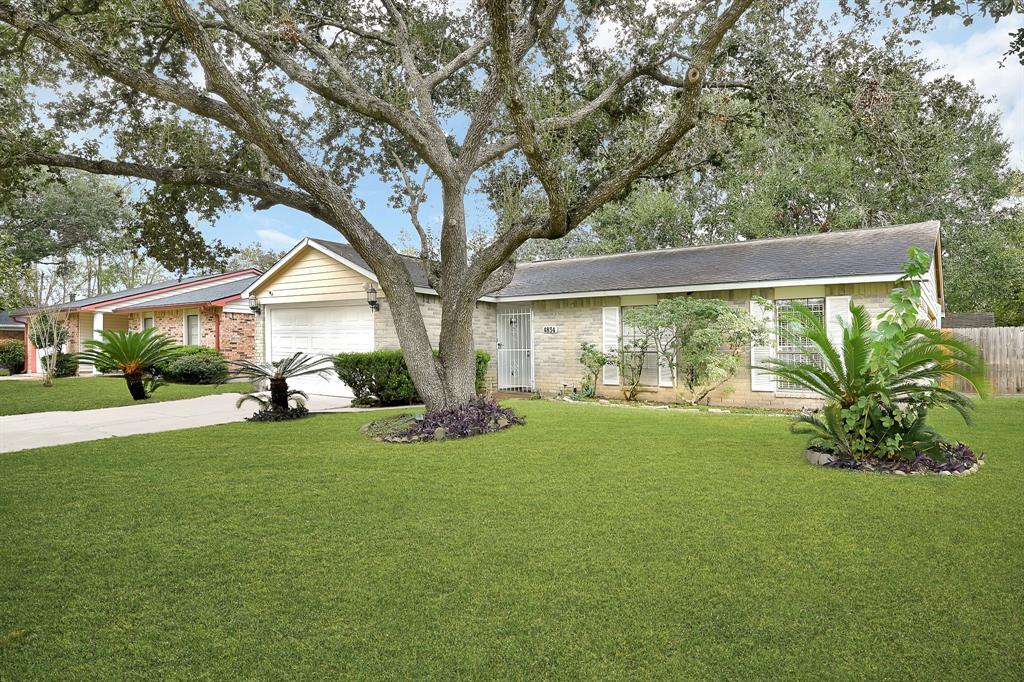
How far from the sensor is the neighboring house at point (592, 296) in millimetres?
11070

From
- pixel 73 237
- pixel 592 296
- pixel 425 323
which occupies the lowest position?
pixel 425 323

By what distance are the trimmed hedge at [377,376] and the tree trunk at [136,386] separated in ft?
15.5

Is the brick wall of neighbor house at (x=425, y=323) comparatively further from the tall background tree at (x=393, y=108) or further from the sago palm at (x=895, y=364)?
the sago palm at (x=895, y=364)

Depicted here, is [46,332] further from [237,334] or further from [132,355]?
[132,355]

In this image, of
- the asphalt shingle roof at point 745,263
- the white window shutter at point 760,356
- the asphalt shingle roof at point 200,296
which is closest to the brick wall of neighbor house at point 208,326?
the asphalt shingle roof at point 200,296

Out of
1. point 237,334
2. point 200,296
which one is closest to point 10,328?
point 200,296

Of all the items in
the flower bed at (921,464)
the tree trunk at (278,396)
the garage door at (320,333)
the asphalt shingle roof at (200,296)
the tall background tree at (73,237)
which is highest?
the tall background tree at (73,237)

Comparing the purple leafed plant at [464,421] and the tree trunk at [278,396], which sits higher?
the tree trunk at [278,396]

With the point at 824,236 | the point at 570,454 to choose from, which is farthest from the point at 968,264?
the point at 570,454

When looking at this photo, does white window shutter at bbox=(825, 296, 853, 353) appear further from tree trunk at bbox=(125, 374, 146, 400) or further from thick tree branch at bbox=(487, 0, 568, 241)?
tree trunk at bbox=(125, 374, 146, 400)

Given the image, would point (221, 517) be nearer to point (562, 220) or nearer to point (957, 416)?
point (562, 220)

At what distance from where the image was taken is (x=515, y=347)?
15.0m

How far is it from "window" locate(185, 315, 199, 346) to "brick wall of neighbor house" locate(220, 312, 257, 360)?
1507 millimetres

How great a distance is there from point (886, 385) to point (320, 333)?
39.4 ft
